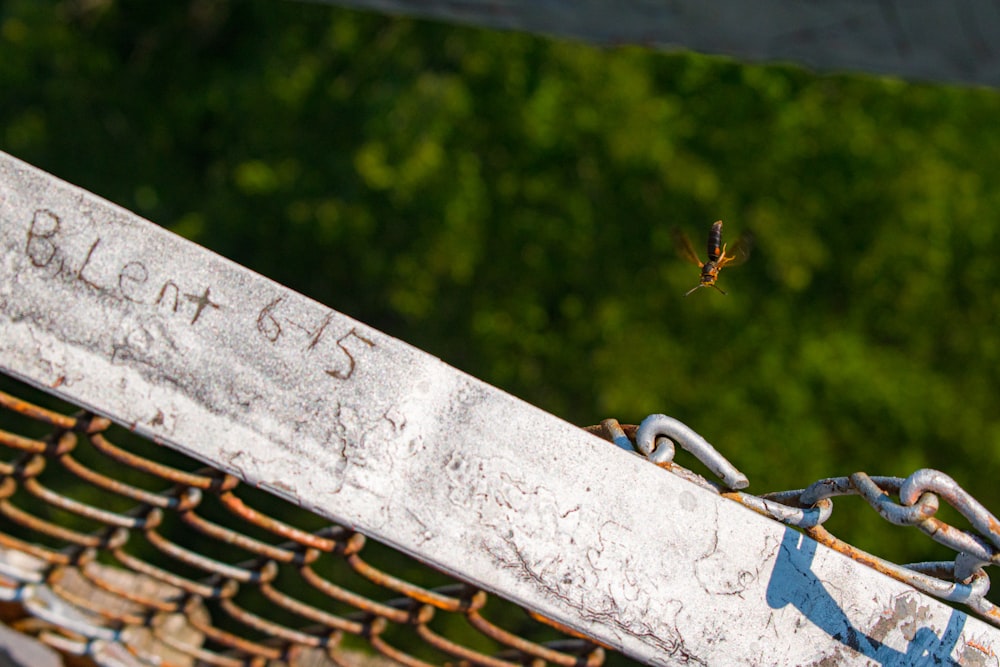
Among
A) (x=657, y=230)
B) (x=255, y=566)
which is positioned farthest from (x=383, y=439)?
(x=657, y=230)

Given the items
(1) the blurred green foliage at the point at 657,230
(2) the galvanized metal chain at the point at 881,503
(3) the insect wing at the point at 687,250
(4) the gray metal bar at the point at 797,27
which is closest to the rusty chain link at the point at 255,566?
(2) the galvanized metal chain at the point at 881,503

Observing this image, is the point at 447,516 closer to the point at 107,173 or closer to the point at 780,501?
the point at 780,501

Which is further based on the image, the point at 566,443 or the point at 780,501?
the point at 780,501

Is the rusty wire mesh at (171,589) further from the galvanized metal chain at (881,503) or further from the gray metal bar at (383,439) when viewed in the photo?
the galvanized metal chain at (881,503)

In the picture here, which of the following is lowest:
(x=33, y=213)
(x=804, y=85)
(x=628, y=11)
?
(x=33, y=213)

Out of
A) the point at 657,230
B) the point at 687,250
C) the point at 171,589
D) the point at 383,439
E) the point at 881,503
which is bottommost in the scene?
the point at 171,589

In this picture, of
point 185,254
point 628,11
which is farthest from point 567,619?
point 628,11

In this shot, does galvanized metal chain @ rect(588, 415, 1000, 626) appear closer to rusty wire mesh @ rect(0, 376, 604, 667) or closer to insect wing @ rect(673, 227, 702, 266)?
rusty wire mesh @ rect(0, 376, 604, 667)

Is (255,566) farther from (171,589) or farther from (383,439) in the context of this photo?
(383,439)

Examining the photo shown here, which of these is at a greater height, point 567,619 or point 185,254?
point 185,254
